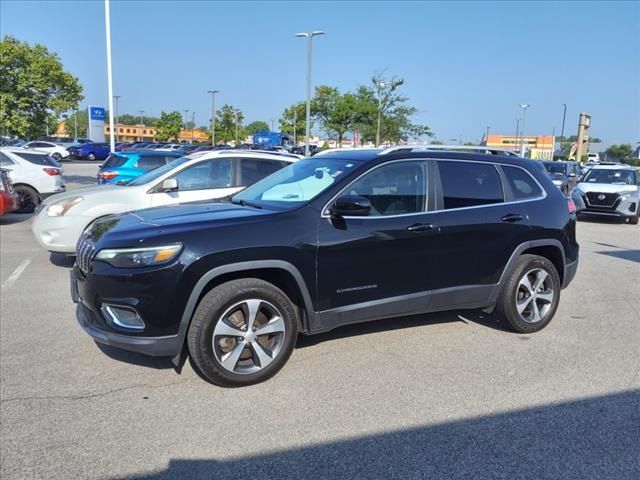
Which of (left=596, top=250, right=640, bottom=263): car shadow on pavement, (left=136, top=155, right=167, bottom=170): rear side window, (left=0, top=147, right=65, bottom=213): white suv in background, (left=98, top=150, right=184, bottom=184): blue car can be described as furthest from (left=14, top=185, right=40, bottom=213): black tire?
(left=596, top=250, right=640, bottom=263): car shadow on pavement

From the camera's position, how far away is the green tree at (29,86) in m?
15.4

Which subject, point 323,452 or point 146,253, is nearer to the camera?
point 323,452

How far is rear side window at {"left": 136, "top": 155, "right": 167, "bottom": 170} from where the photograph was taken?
12141 millimetres

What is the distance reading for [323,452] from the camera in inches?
120

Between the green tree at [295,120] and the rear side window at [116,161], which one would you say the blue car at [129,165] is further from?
the green tree at [295,120]

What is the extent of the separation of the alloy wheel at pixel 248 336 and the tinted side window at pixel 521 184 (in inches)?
104

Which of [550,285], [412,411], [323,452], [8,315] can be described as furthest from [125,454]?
[550,285]

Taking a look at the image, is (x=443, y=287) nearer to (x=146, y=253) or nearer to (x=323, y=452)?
(x=323, y=452)

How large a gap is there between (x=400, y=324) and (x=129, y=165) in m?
8.94

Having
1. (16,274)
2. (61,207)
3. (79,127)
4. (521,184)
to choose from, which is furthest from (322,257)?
(79,127)

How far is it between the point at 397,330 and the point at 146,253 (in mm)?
2504

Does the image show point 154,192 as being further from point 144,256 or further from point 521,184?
point 521,184

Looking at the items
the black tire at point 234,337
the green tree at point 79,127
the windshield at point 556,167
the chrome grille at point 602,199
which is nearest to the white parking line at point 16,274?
the black tire at point 234,337

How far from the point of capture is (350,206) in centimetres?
390
